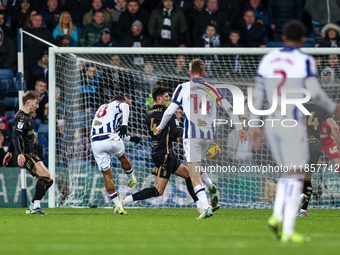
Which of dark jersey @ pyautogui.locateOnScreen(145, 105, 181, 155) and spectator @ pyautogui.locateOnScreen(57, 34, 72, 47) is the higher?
spectator @ pyautogui.locateOnScreen(57, 34, 72, 47)

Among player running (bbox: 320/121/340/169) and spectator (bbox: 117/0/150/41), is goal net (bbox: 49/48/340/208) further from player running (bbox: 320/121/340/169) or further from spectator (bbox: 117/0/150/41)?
spectator (bbox: 117/0/150/41)

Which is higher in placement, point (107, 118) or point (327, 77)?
point (327, 77)

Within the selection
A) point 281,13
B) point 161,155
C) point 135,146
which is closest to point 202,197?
point 161,155

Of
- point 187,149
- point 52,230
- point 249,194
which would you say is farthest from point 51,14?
point 52,230

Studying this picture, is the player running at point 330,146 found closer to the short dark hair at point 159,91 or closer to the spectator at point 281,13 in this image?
the short dark hair at point 159,91

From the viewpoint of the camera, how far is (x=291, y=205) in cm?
501

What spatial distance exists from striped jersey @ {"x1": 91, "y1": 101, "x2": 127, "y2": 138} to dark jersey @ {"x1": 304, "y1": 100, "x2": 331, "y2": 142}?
10.0 feet

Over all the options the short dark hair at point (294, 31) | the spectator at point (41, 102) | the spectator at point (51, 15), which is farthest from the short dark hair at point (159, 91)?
the spectator at point (51, 15)

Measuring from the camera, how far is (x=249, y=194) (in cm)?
1206

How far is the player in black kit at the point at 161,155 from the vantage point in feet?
29.8

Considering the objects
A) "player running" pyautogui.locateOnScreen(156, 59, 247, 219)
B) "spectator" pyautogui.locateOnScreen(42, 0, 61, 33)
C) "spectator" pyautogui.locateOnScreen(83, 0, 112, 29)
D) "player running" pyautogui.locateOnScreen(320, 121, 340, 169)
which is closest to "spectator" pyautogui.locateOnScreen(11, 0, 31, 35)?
"spectator" pyautogui.locateOnScreen(42, 0, 61, 33)

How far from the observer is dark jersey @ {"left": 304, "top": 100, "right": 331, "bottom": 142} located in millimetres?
9336

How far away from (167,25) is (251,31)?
222 centimetres

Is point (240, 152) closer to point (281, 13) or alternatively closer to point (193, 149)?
point (193, 149)
